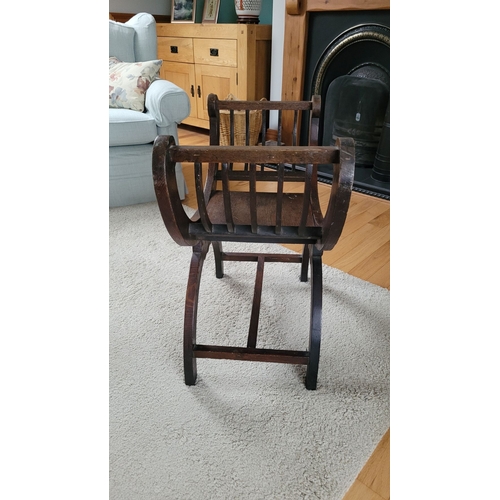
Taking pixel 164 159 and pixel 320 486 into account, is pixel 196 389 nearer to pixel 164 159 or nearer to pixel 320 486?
pixel 320 486

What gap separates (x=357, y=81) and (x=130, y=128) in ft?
4.68

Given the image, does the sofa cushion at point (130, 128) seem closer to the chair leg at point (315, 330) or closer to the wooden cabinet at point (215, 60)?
the wooden cabinet at point (215, 60)

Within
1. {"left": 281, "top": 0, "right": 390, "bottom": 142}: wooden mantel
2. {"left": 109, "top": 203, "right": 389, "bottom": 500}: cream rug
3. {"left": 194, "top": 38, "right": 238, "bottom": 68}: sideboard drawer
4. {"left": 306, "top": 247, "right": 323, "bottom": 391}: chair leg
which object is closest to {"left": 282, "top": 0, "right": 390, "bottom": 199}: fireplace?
{"left": 281, "top": 0, "right": 390, "bottom": 142}: wooden mantel

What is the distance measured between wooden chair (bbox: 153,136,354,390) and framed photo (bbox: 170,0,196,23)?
3.03 m

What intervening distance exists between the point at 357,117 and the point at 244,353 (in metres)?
2.05

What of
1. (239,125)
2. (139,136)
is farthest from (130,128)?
(239,125)

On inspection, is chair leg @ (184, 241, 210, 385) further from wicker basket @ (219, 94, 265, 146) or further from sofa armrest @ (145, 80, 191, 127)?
wicker basket @ (219, 94, 265, 146)

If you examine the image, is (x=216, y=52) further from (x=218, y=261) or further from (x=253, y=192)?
(x=253, y=192)

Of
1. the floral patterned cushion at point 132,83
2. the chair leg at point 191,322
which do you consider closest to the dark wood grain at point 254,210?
the chair leg at point 191,322

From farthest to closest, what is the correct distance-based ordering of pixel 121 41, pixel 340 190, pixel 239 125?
pixel 239 125 < pixel 121 41 < pixel 340 190

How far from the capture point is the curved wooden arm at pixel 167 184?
0.84m

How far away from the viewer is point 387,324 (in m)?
1.40

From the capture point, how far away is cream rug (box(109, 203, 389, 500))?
919 millimetres

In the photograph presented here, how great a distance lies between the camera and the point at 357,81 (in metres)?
2.65
